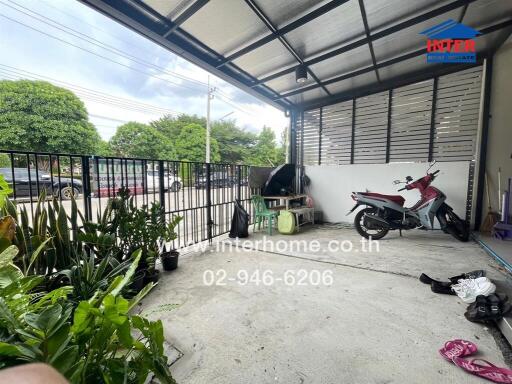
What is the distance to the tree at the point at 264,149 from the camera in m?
21.0

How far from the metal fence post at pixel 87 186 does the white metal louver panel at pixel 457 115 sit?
18.4ft

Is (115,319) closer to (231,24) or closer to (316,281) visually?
(316,281)

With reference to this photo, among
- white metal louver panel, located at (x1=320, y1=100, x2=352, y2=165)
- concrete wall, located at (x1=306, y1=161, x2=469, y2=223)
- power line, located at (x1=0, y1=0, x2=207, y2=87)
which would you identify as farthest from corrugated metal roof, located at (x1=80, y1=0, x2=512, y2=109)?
power line, located at (x1=0, y1=0, x2=207, y2=87)

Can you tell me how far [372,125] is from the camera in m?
4.79

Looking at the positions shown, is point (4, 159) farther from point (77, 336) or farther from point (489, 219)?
point (489, 219)

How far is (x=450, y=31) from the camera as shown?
3.18 metres

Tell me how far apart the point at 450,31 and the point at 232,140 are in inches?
774

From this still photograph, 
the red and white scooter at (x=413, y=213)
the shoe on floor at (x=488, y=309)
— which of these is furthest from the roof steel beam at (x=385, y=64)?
the shoe on floor at (x=488, y=309)

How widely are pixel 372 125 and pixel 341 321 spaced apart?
4.40m

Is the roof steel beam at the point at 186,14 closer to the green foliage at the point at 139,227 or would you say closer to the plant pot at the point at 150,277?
the green foliage at the point at 139,227

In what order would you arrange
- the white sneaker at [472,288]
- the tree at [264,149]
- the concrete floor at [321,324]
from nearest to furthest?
the concrete floor at [321,324]
the white sneaker at [472,288]
the tree at [264,149]

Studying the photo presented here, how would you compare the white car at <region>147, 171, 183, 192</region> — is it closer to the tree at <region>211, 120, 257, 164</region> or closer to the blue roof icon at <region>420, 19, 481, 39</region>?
the blue roof icon at <region>420, 19, 481, 39</region>

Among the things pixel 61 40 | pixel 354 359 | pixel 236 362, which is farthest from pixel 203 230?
pixel 61 40

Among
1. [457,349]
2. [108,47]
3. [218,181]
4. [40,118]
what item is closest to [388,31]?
[218,181]
